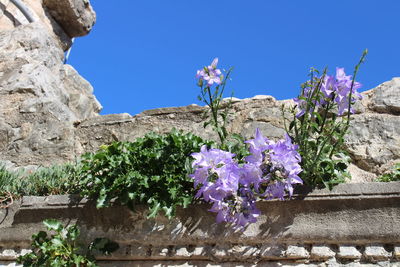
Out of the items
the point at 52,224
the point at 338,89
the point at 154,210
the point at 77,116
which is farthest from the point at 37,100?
the point at 338,89

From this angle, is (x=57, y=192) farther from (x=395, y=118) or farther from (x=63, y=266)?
(x=395, y=118)

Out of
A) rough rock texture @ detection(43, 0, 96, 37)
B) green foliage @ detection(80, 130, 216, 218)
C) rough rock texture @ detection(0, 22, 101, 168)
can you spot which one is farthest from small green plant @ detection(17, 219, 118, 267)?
rough rock texture @ detection(43, 0, 96, 37)

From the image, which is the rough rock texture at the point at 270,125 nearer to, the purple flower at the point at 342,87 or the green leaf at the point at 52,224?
the purple flower at the point at 342,87

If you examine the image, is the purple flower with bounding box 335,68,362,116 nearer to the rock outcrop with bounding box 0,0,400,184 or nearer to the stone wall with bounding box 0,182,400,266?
the stone wall with bounding box 0,182,400,266

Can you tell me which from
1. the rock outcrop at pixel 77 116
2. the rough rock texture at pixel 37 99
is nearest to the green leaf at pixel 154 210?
the rock outcrop at pixel 77 116

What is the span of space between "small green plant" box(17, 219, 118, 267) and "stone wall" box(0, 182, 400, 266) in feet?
0.23

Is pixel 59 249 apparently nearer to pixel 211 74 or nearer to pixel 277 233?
pixel 277 233

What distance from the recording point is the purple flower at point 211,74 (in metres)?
2.82

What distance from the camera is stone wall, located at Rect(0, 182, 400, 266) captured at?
2.17m

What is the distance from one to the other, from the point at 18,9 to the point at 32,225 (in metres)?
4.69

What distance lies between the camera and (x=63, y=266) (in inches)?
98.4

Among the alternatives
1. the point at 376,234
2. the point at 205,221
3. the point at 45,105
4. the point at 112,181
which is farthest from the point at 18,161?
the point at 376,234

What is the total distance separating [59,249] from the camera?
2557 millimetres

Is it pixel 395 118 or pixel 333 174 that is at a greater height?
pixel 395 118
